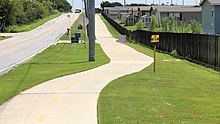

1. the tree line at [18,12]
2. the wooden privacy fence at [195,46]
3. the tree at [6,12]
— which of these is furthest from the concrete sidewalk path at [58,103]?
the tree at [6,12]

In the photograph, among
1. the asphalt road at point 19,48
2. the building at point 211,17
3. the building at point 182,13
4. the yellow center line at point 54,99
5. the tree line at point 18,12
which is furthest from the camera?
the tree line at point 18,12

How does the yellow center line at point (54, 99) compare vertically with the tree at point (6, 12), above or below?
below

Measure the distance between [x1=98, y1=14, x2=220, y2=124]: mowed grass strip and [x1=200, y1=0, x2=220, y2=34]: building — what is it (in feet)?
103

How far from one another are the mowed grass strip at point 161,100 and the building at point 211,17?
3137 centimetres

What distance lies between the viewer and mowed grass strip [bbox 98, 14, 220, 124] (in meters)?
10.5

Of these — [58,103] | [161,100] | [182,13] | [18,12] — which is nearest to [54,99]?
[58,103]

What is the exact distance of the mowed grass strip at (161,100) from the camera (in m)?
10.5

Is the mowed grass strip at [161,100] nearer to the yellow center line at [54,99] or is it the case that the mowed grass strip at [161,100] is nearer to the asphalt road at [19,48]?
the yellow center line at [54,99]

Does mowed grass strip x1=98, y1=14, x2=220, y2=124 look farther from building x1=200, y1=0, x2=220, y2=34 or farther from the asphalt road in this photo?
building x1=200, y1=0, x2=220, y2=34

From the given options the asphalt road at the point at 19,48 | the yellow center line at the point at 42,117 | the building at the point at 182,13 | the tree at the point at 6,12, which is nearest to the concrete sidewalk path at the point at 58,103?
the yellow center line at the point at 42,117

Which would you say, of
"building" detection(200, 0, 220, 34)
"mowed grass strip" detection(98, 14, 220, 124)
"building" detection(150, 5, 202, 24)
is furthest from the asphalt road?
"building" detection(150, 5, 202, 24)

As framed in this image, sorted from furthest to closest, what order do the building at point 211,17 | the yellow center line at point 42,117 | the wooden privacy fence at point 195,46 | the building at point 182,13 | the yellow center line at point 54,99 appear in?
1. the building at point 182,13
2. the building at point 211,17
3. the wooden privacy fence at point 195,46
4. the yellow center line at point 54,99
5. the yellow center line at point 42,117

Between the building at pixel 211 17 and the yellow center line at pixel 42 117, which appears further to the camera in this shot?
the building at pixel 211 17

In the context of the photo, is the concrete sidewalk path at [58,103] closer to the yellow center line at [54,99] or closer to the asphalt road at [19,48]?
the yellow center line at [54,99]
